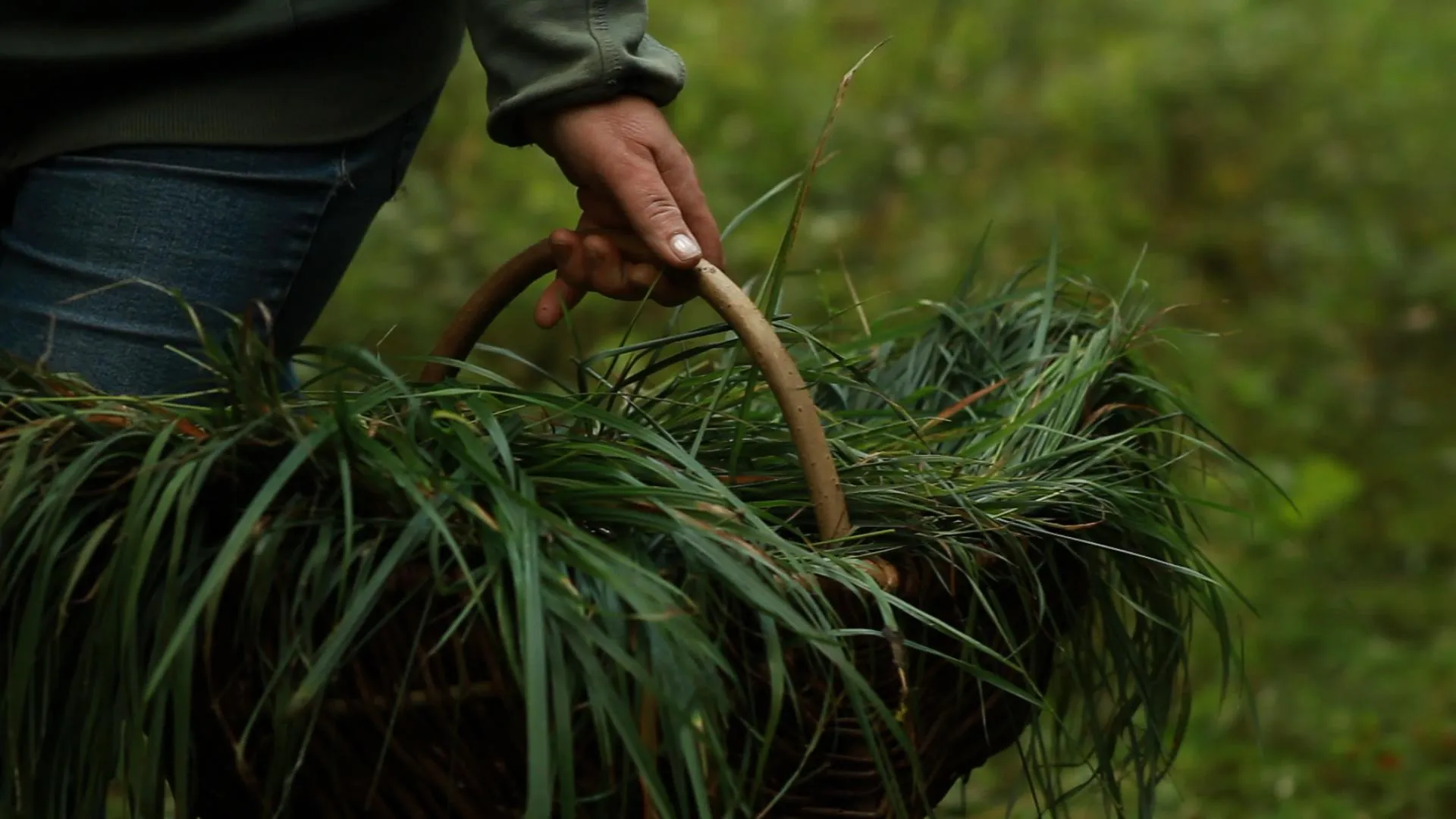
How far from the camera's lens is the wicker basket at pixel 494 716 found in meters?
0.93

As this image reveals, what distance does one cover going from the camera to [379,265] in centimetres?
319

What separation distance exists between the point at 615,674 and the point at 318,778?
204 mm

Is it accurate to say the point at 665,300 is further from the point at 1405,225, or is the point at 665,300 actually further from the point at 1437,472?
the point at 1405,225

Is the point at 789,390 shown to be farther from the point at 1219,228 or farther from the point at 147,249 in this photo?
the point at 1219,228

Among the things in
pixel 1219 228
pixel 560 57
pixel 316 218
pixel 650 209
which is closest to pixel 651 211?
pixel 650 209

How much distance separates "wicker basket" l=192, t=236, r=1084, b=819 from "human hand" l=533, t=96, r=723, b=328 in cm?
4

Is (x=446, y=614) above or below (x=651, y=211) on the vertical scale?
below

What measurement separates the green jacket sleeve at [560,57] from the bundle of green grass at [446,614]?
207 millimetres

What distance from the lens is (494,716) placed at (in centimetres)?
94

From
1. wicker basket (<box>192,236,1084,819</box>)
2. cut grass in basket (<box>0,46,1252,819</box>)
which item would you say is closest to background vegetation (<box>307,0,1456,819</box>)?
wicker basket (<box>192,236,1084,819</box>)

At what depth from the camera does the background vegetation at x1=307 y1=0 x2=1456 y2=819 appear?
8.07 feet

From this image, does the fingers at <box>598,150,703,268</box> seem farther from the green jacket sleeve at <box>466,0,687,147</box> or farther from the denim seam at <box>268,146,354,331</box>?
the denim seam at <box>268,146,354,331</box>

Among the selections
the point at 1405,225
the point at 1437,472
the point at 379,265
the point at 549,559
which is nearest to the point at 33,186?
the point at 549,559

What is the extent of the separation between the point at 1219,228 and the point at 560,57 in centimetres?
292
